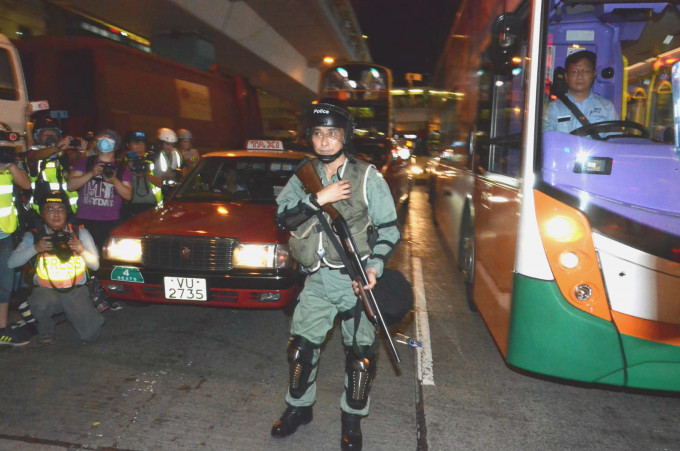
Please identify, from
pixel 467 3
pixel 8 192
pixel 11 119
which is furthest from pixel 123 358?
pixel 467 3

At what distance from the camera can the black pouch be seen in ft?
9.24

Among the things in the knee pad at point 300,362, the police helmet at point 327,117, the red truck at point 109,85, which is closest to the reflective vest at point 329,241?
the police helmet at point 327,117

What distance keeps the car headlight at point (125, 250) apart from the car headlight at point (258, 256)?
87cm

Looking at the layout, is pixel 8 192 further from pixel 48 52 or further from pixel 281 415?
pixel 48 52

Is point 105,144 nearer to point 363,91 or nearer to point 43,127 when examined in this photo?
point 43,127

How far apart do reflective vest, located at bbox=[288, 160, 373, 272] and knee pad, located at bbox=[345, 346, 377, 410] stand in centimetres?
55

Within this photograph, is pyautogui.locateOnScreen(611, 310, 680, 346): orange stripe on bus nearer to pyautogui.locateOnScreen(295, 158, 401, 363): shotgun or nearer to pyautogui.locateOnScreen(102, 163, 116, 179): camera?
pyautogui.locateOnScreen(295, 158, 401, 363): shotgun

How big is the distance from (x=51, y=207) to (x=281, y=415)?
2.63 m

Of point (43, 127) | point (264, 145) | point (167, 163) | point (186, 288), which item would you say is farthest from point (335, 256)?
point (167, 163)

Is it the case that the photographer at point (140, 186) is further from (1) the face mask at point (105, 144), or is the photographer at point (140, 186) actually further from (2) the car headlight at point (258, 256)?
(2) the car headlight at point (258, 256)

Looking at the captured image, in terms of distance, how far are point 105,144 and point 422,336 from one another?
11.4 ft

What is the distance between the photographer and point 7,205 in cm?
428

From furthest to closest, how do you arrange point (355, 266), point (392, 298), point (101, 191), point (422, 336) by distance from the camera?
point (101, 191) → point (422, 336) → point (392, 298) → point (355, 266)

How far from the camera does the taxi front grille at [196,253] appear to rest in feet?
14.3
